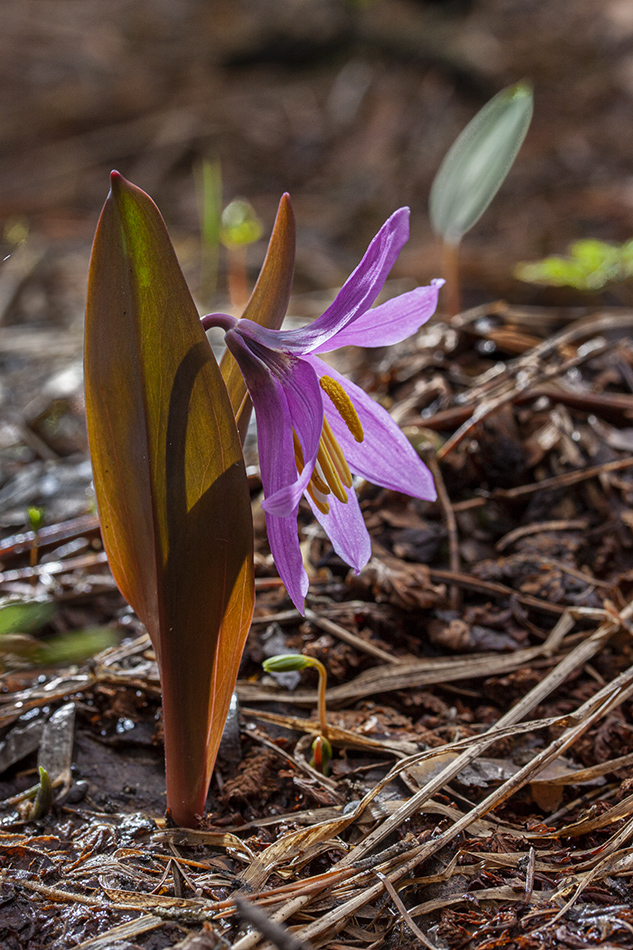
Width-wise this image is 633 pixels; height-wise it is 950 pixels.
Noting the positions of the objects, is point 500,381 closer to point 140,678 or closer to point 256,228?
point 140,678

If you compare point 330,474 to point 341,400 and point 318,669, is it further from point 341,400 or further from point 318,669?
point 318,669

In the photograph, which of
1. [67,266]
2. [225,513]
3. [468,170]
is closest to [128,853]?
[225,513]

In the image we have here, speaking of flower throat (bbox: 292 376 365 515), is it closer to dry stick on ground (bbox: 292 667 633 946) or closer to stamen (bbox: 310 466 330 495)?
stamen (bbox: 310 466 330 495)

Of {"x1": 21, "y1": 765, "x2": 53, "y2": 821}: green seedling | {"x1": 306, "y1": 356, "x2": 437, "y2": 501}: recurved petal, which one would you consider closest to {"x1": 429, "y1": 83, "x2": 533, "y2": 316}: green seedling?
{"x1": 306, "y1": 356, "x2": 437, "y2": 501}: recurved petal

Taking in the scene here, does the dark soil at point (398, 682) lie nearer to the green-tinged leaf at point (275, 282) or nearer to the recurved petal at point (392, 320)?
the green-tinged leaf at point (275, 282)

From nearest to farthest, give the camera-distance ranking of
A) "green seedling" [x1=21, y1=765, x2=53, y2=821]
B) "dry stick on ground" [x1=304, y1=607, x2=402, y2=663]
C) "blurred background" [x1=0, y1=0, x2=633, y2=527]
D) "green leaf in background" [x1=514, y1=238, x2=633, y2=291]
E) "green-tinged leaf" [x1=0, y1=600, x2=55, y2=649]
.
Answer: "green-tinged leaf" [x1=0, y1=600, x2=55, y2=649] → "green seedling" [x1=21, y1=765, x2=53, y2=821] → "dry stick on ground" [x1=304, y1=607, x2=402, y2=663] → "green leaf in background" [x1=514, y1=238, x2=633, y2=291] → "blurred background" [x1=0, y1=0, x2=633, y2=527]

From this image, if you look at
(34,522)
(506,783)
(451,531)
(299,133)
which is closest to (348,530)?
(506,783)
